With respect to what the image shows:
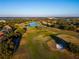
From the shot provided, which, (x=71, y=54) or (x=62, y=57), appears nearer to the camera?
(x=62, y=57)

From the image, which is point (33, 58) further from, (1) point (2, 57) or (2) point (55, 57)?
(1) point (2, 57)

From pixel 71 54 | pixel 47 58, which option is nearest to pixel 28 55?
pixel 47 58

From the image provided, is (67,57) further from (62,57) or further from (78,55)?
(78,55)

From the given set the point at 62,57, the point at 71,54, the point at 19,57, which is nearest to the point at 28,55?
the point at 19,57

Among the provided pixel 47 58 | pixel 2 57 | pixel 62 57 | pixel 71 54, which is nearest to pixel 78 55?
pixel 71 54

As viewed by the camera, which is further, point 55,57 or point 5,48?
point 5,48

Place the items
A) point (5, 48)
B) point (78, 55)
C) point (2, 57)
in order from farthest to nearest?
point (5, 48) < point (78, 55) < point (2, 57)

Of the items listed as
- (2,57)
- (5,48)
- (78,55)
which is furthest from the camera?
(5,48)
